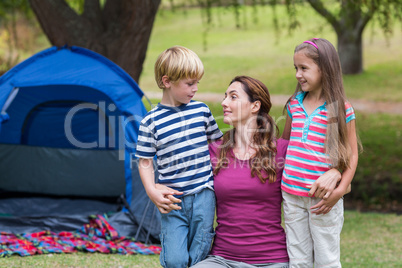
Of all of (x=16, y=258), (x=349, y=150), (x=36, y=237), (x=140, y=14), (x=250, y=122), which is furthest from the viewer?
(x=140, y=14)

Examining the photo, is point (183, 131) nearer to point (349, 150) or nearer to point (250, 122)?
point (250, 122)

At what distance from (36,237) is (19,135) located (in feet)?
4.63

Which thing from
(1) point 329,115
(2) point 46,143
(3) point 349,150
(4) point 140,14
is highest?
(4) point 140,14

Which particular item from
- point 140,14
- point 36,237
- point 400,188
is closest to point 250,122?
point 36,237

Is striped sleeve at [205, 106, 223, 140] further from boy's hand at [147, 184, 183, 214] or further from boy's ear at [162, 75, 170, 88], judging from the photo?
boy's hand at [147, 184, 183, 214]

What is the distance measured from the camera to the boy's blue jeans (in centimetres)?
219

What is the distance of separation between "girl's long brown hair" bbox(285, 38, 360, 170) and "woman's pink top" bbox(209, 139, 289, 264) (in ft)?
0.87

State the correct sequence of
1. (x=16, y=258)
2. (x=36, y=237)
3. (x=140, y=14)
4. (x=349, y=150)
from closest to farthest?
(x=349, y=150) < (x=16, y=258) < (x=36, y=237) < (x=140, y=14)

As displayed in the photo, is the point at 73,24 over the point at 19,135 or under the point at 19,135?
over

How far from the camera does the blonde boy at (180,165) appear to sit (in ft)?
7.23

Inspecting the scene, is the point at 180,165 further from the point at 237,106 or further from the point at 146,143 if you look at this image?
the point at 237,106

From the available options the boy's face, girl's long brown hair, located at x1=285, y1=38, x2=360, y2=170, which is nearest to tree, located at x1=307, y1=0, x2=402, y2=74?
girl's long brown hair, located at x1=285, y1=38, x2=360, y2=170

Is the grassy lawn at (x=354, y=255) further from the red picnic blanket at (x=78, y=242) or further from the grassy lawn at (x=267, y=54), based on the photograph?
the grassy lawn at (x=267, y=54)

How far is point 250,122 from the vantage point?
91.7 inches
